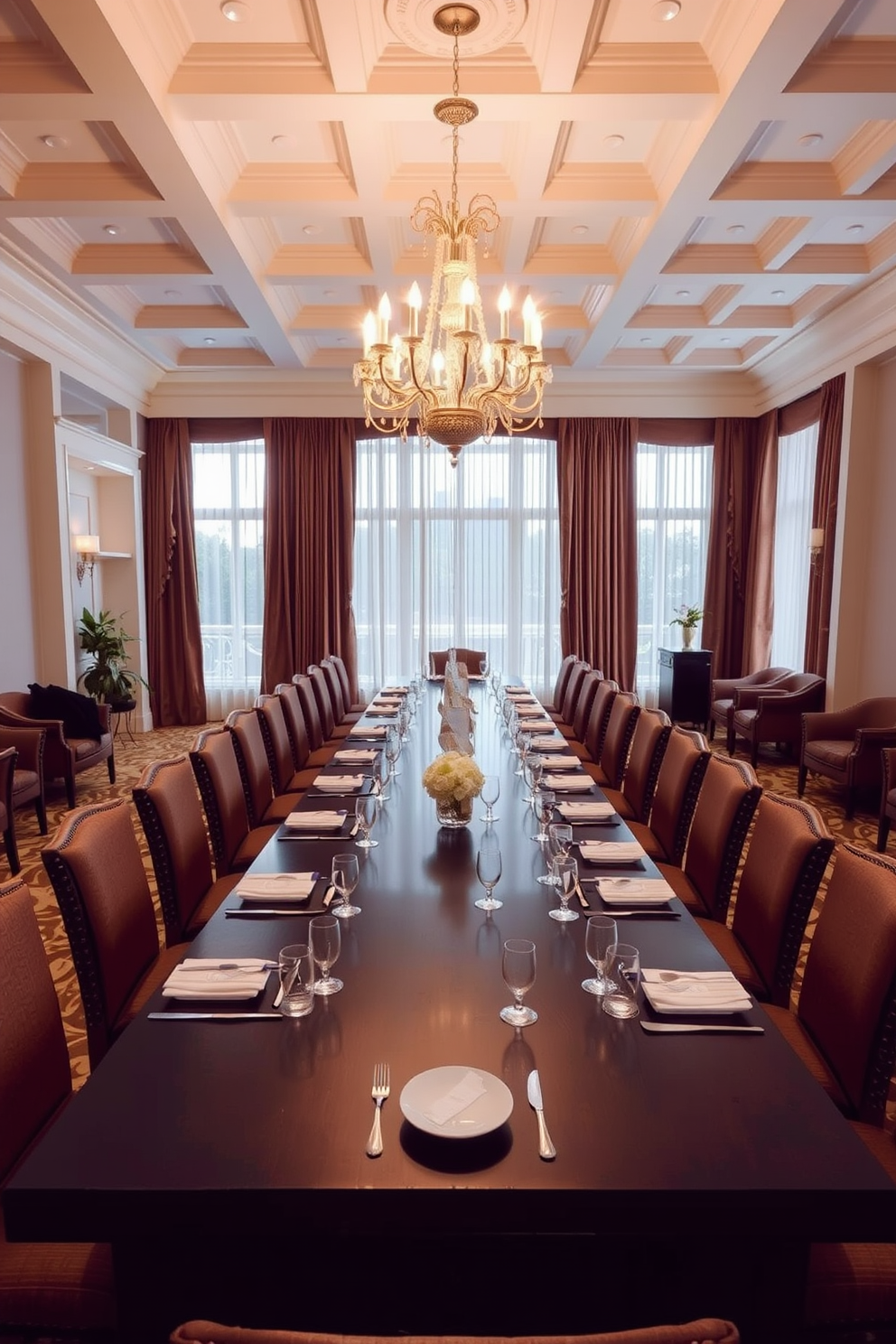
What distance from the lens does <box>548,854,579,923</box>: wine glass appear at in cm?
183

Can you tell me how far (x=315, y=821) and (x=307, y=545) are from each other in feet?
18.6

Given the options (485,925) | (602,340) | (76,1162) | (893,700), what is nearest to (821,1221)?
(485,925)

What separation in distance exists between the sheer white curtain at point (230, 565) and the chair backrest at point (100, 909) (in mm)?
6187

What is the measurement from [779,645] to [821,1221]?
7.08 metres

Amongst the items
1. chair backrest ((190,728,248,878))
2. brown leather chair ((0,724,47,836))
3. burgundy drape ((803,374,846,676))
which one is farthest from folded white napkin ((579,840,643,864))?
burgundy drape ((803,374,846,676))

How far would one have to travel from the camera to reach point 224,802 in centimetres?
280

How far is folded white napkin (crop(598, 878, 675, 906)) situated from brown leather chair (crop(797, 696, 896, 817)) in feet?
11.3

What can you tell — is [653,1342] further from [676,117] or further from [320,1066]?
[676,117]

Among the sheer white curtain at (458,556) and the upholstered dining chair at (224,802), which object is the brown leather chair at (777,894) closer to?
the upholstered dining chair at (224,802)

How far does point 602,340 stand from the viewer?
6.40m

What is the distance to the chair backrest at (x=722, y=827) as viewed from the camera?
7.55 ft

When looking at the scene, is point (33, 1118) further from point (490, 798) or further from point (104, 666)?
point (104, 666)

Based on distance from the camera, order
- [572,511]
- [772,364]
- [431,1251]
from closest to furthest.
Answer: [431,1251] → [772,364] → [572,511]

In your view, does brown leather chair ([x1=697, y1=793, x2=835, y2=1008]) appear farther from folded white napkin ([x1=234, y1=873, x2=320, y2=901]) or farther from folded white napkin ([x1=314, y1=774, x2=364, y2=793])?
folded white napkin ([x1=314, y1=774, x2=364, y2=793])
